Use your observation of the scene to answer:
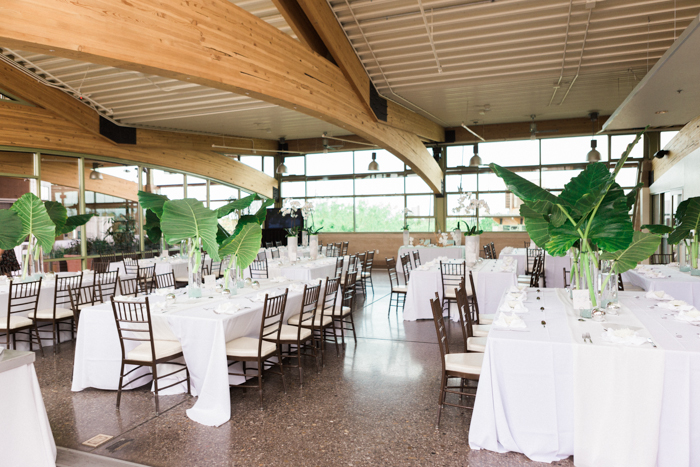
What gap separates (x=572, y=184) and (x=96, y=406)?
162 inches

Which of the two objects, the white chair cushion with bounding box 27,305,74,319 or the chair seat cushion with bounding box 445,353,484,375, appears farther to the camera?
the white chair cushion with bounding box 27,305,74,319

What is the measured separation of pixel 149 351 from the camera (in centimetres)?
371

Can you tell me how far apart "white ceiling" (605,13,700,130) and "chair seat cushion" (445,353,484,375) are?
10.1ft

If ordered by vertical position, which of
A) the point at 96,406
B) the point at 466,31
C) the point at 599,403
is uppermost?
the point at 466,31

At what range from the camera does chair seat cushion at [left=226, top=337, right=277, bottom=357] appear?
369cm

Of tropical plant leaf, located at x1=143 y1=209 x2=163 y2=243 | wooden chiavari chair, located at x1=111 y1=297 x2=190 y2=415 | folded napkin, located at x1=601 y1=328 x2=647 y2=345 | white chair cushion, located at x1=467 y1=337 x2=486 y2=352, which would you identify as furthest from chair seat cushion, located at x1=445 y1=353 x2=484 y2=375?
tropical plant leaf, located at x1=143 y1=209 x2=163 y2=243

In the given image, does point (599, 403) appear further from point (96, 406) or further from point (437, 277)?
point (437, 277)

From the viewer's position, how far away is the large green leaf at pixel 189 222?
4.23 m

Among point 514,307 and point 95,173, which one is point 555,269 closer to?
point 514,307

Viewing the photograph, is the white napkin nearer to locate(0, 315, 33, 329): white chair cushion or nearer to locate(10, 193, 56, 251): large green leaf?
locate(0, 315, 33, 329): white chair cushion

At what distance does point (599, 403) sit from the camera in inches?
104

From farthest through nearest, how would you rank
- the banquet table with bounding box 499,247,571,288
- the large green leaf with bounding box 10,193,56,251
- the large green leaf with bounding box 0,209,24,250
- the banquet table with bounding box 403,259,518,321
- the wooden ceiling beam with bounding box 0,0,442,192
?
the banquet table with bounding box 499,247,571,288 < the banquet table with bounding box 403,259,518,321 < the large green leaf with bounding box 10,193,56,251 < the large green leaf with bounding box 0,209,24,250 < the wooden ceiling beam with bounding box 0,0,442,192

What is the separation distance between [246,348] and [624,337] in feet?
8.76

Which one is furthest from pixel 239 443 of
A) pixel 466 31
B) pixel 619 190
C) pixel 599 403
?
pixel 466 31
